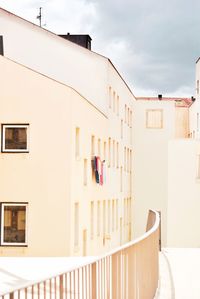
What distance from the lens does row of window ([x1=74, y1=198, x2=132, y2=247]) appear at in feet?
92.2

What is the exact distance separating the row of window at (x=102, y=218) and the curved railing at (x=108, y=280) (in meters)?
15.5

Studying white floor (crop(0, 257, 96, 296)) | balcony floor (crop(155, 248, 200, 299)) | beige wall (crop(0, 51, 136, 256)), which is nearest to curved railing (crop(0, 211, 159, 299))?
balcony floor (crop(155, 248, 200, 299))

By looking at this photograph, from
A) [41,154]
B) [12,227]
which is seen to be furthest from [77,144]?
[12,227]

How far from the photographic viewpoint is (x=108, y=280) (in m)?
7.87

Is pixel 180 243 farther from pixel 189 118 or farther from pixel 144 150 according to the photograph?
pixel 189 118

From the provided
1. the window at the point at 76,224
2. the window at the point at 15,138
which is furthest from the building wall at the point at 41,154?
the window at the point at 76,224

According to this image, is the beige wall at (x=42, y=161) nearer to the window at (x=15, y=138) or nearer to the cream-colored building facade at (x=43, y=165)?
the cream-colored building facade at (x=43, y=165)

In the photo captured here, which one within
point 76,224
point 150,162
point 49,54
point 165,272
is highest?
point 49,54

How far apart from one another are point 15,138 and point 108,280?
61.4 feet

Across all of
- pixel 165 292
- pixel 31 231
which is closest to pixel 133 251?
pixel 165 292

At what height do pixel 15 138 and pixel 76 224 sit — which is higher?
pixel 15 138

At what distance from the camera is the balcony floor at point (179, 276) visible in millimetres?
13383

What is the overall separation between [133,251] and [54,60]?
2836 centimetres

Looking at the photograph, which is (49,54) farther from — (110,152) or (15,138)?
(15,138)
